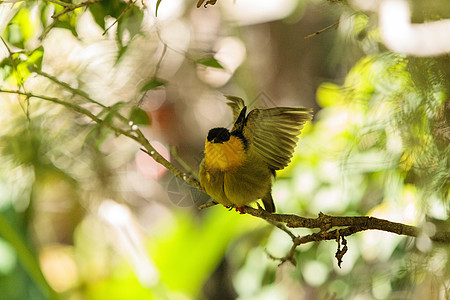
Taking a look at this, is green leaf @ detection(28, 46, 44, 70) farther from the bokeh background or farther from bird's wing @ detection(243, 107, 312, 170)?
bird's wing @ detection(243, 107, 312, 170)

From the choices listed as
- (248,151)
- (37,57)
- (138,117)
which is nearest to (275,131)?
(248,151)

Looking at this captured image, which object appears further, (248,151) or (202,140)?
(202,140)

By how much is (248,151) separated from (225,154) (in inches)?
1.6

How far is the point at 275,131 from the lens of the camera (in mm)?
836

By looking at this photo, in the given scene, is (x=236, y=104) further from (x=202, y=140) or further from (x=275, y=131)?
(x=202, y=140)

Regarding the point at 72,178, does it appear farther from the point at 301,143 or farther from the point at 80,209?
the point at 301,143

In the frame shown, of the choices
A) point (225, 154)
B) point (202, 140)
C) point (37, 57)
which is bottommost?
point (202, 140)

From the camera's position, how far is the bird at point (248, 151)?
0.82 metres

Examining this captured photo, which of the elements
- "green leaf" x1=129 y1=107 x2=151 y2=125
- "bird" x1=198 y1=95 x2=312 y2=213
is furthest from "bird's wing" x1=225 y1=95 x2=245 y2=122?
"green leaf" x1=129 y1=107 x2=151 y2=125

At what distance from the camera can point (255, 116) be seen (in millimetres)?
821

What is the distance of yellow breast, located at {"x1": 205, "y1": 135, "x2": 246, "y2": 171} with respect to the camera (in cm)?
86

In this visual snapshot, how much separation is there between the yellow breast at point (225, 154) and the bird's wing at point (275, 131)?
2 cm

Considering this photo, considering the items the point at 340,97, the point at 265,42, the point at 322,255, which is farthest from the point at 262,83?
the point at 322,255

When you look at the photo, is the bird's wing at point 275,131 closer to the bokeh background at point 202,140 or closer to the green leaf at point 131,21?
the bokeh background at point 202,140
